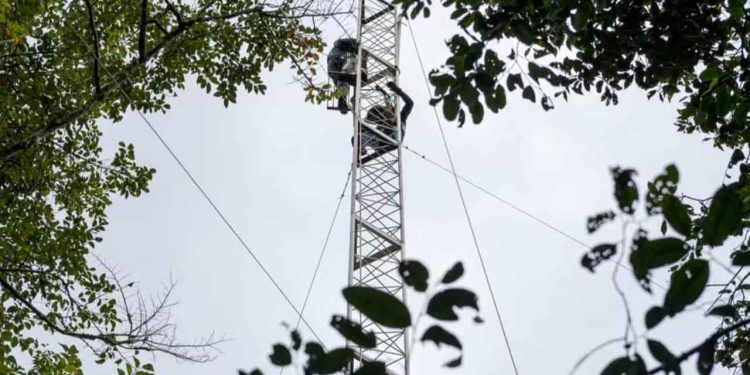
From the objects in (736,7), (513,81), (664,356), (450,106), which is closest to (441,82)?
(450,106)

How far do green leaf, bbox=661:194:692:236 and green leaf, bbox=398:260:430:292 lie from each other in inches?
11.7

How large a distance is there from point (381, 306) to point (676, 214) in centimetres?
37

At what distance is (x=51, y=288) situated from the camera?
17.9 ft

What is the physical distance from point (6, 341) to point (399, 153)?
6951mm

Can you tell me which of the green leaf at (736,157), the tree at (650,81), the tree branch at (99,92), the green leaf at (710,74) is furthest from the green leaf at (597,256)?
the tree branch at (99,92)

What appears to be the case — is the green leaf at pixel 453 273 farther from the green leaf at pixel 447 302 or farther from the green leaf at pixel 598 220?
the green leaf at pixel 598 220

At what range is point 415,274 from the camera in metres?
1.01

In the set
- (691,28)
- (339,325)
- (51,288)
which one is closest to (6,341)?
(51,288)

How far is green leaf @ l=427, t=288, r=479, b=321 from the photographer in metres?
1.01

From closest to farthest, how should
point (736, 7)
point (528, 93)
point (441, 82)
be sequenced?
point (441, 82) < point (528, 93) < point (736, 7)

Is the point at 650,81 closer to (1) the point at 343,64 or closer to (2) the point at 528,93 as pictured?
(2) the point at 528,93

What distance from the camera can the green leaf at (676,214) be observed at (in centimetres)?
104

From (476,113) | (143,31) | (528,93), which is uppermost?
(143,31)

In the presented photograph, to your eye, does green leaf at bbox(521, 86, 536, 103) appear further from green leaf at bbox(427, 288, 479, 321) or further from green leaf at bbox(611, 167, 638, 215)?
green leaf at bbox(427, 288, 479, 321)
